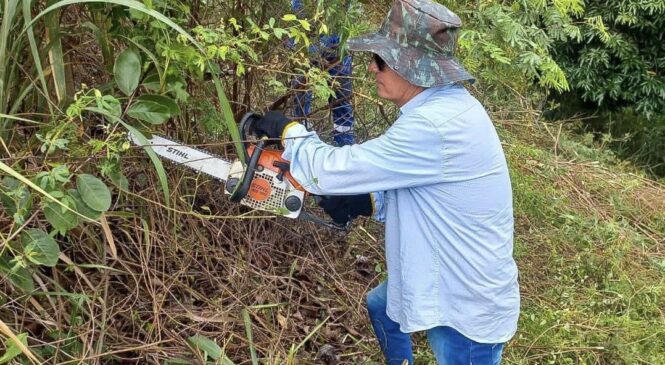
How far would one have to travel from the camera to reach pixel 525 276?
3.69 meters

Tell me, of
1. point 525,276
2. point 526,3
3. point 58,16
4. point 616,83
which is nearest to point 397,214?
point 526,3

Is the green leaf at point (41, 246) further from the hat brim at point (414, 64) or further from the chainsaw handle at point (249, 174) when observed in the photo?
the hat brim at point (414, 64)

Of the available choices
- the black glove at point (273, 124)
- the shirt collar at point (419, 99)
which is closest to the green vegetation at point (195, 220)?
the black glove at point (273, 124)

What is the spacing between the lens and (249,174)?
2.06 meters

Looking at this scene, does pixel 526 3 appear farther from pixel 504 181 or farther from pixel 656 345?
pixel 656 345

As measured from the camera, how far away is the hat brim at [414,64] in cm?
198

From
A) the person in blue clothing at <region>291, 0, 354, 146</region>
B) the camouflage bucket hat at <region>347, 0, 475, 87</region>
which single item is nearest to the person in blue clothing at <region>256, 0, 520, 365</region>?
the camouflage bucket hat at <region>347, 0, 475, 87</region>

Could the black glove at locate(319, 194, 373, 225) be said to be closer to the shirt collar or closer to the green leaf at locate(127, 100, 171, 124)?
the shirt collar

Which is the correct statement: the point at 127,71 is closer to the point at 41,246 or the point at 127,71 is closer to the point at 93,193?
the point at 93,193

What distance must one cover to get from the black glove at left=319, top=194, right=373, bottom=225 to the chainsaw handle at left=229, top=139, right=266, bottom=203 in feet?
0.90

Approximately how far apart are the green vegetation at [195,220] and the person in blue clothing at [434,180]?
206mm

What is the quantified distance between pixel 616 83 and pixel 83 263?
17.6 ft

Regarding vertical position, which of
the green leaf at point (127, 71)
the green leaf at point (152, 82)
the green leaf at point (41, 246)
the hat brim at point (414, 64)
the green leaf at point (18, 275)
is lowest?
the green leaf at point (18, 275)

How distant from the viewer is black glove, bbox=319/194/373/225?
2.23m
